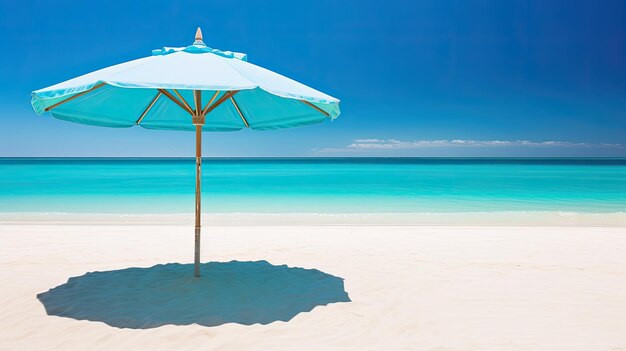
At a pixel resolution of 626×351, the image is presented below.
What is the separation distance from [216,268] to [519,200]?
17.8 m

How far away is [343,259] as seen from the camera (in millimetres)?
5754

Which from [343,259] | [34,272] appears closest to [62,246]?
[34,272]

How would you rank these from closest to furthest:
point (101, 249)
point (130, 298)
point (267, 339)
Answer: point (267, 339) < point (130, 298) < point (101, 249)

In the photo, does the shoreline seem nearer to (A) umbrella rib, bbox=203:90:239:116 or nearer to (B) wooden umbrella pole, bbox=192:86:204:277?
(B) wooden umbrella pole, bbox=192:86:204:277

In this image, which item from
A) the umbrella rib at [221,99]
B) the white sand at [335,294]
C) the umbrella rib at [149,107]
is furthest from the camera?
the umbrella rib at [149,107]

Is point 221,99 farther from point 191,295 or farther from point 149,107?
point 191,295

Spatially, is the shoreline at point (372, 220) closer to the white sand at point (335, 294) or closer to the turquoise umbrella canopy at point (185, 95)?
the white sand at point (335, 294)

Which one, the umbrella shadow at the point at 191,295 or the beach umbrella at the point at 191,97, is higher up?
the beach umbrella at the point at 191,97

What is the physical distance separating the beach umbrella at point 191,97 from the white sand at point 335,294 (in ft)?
3.39

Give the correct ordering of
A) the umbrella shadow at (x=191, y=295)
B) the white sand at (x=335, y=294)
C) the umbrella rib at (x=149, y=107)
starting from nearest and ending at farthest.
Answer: the white sand at (x=335, y=294)
the umbrella shadow at (x=191, y=295)
the umbrella rib at (x=149, y=107)

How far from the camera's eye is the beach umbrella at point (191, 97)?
317cm

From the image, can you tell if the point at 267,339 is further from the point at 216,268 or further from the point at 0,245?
the point at 0,245

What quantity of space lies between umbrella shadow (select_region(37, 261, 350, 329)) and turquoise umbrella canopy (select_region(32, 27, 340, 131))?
170 centimetres

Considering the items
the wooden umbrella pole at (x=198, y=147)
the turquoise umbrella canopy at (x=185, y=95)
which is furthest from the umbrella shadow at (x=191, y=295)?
the turquoise umbrella canopy at (x=185, y=95)
